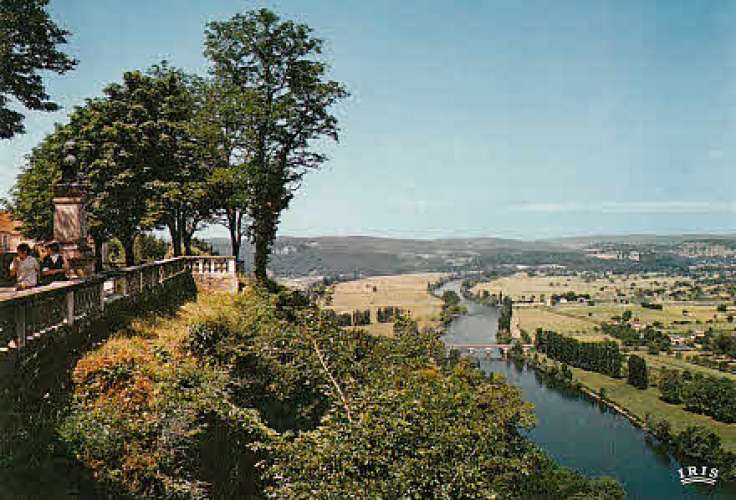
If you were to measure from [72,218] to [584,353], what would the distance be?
389 ft

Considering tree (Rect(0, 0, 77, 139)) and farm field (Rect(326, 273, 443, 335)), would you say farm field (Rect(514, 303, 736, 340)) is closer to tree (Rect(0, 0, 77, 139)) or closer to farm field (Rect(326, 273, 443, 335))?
farm field (Rect(326, 273, 443, 335))

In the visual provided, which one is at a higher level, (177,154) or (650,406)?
(177,154)

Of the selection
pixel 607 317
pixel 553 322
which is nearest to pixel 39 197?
pixel 553 322

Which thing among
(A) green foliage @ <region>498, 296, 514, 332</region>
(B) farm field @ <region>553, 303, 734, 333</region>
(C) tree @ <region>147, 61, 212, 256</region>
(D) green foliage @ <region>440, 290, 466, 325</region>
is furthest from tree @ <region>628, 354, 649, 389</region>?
(C) tree @ <region>147, 61, 212, 256</region>

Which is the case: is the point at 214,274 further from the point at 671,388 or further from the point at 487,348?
the point at 487,348

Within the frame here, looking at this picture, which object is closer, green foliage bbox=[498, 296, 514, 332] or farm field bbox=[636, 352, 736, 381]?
farm field bbox=[636, 352, 736, 381]

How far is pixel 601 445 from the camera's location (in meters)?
75.7

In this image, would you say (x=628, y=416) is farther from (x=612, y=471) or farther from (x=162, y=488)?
(x=162, y=488)

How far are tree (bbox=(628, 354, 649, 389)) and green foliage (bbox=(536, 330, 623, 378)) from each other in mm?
5320

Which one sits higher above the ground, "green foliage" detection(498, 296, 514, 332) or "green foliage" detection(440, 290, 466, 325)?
"green foliage" detection(440, 290, 466, 325)

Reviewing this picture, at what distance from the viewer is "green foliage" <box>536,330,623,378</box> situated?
11094 cm

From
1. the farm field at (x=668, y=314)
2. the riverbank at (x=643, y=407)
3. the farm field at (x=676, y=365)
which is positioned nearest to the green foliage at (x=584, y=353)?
the riverbank at (x=643, y=407)

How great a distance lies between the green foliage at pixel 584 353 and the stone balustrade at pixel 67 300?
10989 cm

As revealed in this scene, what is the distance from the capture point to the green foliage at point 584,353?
111m
